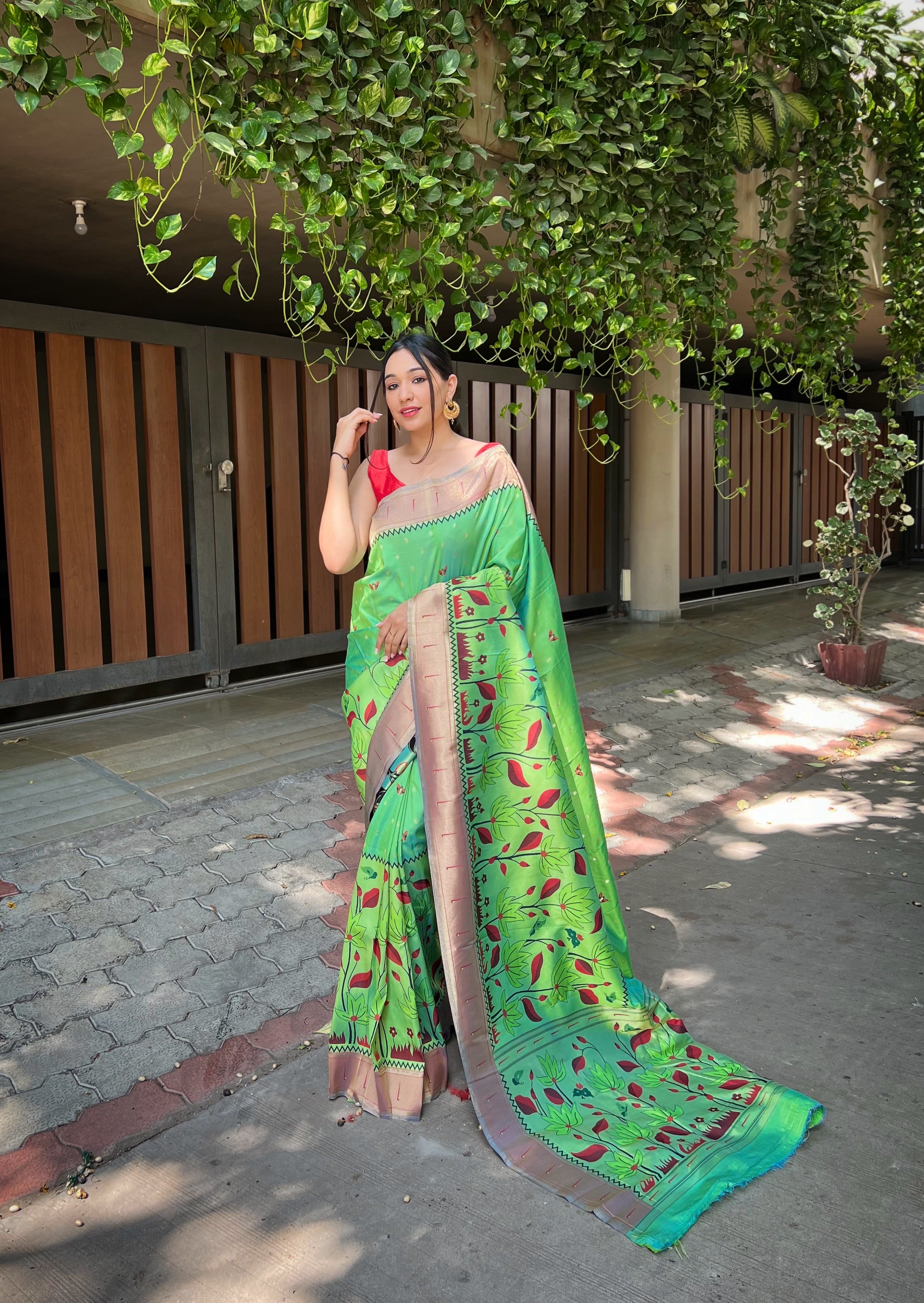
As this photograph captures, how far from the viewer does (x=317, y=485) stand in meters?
6.21

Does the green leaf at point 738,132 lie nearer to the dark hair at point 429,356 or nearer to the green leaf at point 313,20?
the green leaf at point 313,20

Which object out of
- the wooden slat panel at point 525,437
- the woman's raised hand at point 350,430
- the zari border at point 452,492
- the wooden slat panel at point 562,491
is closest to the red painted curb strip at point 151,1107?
the zari border at point 452,492

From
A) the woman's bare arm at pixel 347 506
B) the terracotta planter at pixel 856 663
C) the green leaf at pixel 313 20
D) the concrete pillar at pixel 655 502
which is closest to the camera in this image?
the woman's bare arm at pixel 347 506

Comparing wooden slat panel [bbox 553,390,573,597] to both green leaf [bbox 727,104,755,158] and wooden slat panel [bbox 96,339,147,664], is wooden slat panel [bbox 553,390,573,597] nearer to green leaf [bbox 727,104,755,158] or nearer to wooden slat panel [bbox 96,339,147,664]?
green leaf [bbox 727,104,755,158]

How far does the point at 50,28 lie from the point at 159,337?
2.81 metres

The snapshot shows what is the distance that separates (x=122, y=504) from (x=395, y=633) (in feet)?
10.9

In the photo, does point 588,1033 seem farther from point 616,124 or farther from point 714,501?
point 714,501

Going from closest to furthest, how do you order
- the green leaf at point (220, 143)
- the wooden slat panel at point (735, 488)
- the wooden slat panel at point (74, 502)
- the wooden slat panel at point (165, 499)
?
the green leaf at point (220, 143), the wooden slat panel at point (74, 502), the wooden slat panel at point (165, 499), the wooden slat panel at point (735, 488)

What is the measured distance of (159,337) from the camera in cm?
524

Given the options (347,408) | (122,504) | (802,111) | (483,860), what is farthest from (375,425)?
(483,860)

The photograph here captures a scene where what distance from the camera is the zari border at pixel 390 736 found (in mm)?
2428

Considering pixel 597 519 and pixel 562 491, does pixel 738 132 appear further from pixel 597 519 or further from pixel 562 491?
pixel 597 519

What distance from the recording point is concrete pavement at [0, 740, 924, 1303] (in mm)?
1764

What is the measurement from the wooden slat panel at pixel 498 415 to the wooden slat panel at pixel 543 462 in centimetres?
33
